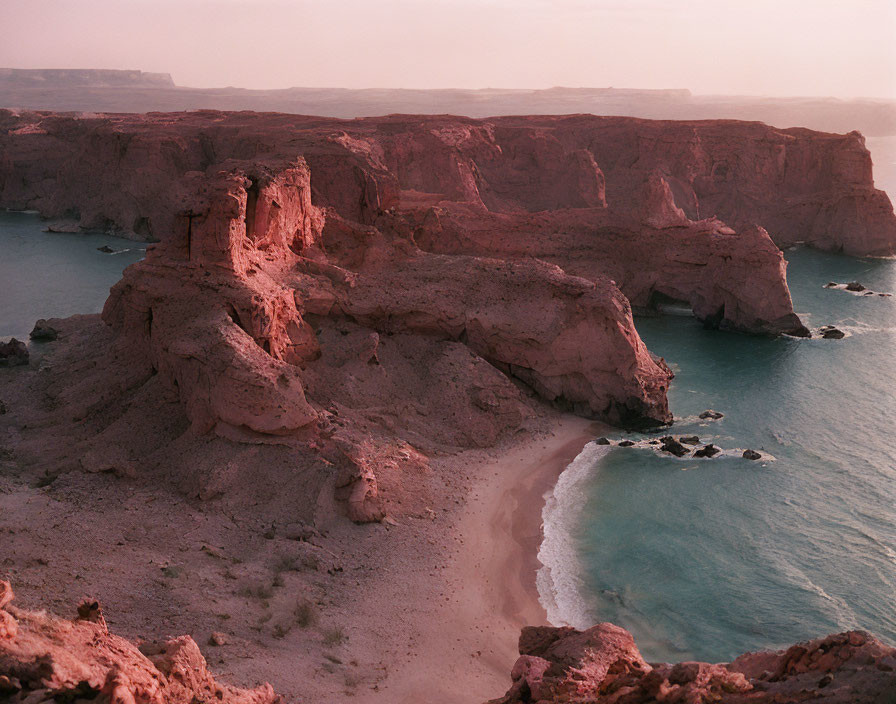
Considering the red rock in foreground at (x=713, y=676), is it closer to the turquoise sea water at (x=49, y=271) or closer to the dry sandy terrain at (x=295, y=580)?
the dry sandy terrain at (x=295, y=580)

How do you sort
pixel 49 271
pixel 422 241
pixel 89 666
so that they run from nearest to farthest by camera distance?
1. pixel 89 666
2. pixel 422 241
3. pixel 49 271

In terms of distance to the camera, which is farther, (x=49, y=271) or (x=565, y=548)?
(x=49, y=271)

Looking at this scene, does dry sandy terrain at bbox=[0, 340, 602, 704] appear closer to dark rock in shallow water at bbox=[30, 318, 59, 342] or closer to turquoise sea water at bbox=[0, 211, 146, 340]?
dark rock in shallow water at bbox=[30, 318, 59, 342]

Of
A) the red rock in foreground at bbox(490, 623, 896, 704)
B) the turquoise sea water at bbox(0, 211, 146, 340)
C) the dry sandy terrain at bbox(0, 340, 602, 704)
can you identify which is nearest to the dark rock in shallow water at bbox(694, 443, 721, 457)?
the dry sandy terrain at bbox(0, 340, 602, 704)

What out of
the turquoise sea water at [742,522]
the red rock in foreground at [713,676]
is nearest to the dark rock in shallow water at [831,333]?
the turquoise sea water at [742,522]

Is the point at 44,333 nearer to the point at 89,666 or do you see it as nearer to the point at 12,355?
the point at 12,355

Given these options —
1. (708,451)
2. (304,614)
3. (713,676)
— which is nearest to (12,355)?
(304,614)
